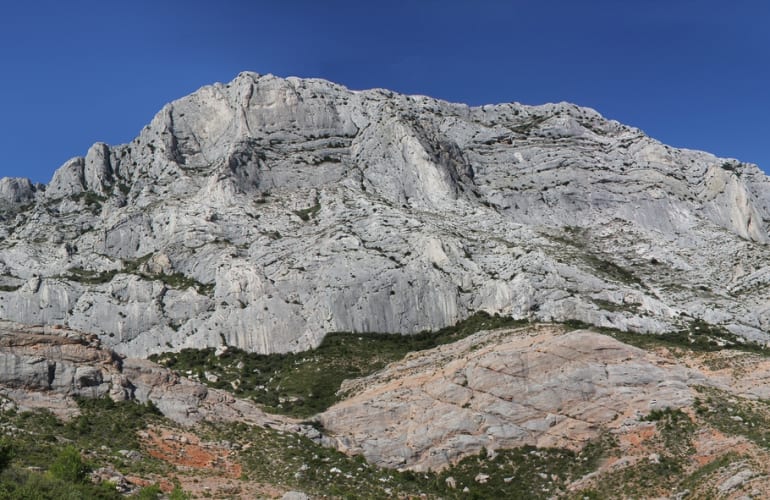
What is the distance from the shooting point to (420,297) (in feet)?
307

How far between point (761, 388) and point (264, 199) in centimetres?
8149

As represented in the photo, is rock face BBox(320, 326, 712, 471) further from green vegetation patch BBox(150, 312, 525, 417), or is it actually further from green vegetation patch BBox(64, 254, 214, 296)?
green vegetation patch BBox(64, 254, 214, 296)

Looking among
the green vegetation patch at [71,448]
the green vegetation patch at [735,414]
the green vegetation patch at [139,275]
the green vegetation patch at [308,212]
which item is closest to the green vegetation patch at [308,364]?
the green vegetation patch at [139,275]

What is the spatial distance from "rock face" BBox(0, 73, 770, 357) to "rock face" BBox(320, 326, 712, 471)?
19.5 meters

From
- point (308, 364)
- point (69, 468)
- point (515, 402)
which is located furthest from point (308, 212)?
point (69, 468)

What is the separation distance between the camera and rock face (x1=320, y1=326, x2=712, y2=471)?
61.8 m

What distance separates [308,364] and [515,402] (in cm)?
2775

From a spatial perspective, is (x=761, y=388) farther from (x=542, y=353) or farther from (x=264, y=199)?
(x=264, y=199)

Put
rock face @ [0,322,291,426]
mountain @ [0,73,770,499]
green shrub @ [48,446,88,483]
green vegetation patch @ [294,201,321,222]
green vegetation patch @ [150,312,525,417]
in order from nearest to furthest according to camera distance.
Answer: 1. green shrub @ [48,446,88,483]
2. rock face @ [0,322,291,426]
3. mountain @ [0,73,770,499]
4. green vegetation patch @ [150,312,525,417]
5. green vegetation patch @ [294,201,321,222]

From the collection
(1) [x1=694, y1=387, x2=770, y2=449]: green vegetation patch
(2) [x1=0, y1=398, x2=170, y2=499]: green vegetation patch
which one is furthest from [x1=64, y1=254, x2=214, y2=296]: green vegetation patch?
(1) [x1=694, y1=387, x2=770, y2=449]: green vegetation patch

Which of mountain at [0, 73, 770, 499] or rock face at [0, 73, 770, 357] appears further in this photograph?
rock face at [0, 73, 770, 357]

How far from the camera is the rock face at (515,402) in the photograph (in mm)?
61781

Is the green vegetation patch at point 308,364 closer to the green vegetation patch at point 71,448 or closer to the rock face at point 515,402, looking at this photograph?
the rock face at point 515,402

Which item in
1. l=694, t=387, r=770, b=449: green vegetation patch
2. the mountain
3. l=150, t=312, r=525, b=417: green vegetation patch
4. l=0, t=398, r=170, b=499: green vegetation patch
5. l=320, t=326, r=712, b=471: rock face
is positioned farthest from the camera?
l=150, t=312, r=525, b=417: green vegetation patch
